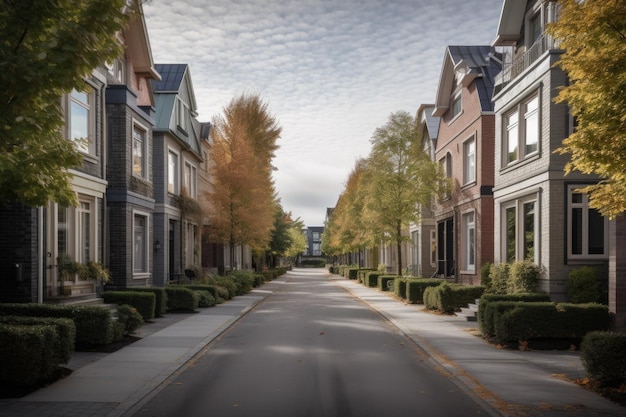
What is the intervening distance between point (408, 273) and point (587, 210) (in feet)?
73.5

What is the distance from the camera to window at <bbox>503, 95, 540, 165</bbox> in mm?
18031

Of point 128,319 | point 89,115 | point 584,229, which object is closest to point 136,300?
point 128,319

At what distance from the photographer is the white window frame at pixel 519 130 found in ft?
58.1

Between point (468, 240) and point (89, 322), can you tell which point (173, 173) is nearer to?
point (468, 240)

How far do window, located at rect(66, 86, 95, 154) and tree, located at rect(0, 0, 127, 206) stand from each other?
8188 mm

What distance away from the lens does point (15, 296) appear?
560 inches

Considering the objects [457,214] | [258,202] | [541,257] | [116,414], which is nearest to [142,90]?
[258,202]

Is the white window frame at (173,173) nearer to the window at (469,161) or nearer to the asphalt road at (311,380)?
the window at (469,161)

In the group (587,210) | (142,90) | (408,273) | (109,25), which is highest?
(142,90)

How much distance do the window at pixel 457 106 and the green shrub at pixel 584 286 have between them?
1278 centimetres

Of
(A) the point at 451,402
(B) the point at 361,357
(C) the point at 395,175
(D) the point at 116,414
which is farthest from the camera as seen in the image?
(C) the point at 395,175

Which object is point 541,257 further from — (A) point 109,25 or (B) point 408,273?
(B) point 408,273

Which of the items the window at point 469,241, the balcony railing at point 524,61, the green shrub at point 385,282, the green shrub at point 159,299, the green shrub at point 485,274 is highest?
the balcony railing at point 524,61

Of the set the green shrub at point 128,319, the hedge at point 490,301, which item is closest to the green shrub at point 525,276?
the hedge at point 490,301
